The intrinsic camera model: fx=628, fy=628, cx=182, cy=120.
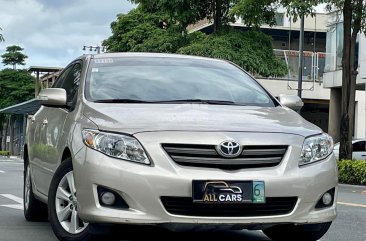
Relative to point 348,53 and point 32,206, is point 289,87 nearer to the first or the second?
point 348,53

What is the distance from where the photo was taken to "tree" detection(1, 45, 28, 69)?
74.2m

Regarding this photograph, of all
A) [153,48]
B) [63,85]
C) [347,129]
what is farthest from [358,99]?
[63,85]

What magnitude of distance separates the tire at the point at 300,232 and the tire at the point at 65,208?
4.91ft

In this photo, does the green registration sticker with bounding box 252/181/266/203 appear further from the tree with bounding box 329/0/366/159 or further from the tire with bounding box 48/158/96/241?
the tree with bounding box 329/0/366/159

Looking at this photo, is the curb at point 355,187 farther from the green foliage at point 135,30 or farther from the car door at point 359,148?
the green foliage at point 135,30

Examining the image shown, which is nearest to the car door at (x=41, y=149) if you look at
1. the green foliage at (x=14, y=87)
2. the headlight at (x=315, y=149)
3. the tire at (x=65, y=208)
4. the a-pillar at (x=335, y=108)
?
the tire at (x=65, y=208)

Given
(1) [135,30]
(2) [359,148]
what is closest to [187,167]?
(2) [359,148]

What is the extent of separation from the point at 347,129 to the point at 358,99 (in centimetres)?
2465

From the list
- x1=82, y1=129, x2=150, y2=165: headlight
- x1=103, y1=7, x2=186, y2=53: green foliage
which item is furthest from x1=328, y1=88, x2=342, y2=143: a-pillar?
x1=82, y1=129, x2=150, y2=165: headlight

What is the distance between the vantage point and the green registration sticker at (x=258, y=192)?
437cm

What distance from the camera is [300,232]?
16.4ft

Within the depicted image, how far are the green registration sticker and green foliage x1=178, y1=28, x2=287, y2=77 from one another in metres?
18.0

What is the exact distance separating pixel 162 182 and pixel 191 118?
0.62 m

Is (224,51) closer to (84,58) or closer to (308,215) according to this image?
(84,58)
